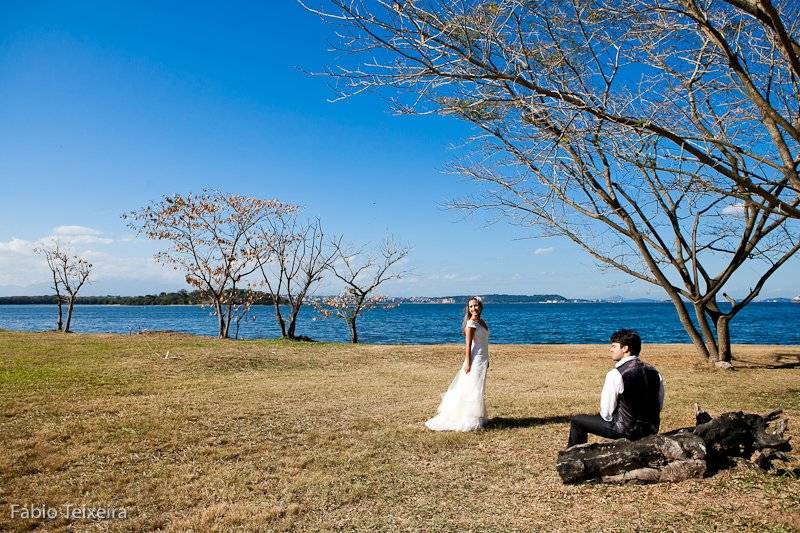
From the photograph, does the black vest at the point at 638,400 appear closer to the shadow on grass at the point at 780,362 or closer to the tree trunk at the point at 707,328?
the tree trunk at the point at 707,328

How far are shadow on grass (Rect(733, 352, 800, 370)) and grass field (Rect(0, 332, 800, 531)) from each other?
6.97 feet

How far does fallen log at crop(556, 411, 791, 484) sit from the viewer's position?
5914 millimetres

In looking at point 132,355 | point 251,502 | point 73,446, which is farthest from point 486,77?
point 132,355

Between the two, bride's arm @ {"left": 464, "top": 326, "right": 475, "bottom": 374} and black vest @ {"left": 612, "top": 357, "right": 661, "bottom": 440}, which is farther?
bride's arm @ {"left": 464, "top": 326, "right": 475, "bottom": 374}

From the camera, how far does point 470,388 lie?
8852 millimetres

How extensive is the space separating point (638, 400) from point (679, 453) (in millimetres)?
660

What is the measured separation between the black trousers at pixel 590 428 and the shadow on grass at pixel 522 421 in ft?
7.55

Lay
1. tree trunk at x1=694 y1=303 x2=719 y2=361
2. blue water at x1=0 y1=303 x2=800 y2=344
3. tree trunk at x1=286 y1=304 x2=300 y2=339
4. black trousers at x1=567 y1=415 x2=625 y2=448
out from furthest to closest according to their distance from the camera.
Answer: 1. blue water at x1=0 y1=303 x2=800 y2=344
2. tree trunk at x1=286 y1=304 x2=300 y2=339
3. tree trunk at x1=694 y1=303 x2=719 y2=361
4. black trousers at x1=567 y1=415 x2=625 y2=448

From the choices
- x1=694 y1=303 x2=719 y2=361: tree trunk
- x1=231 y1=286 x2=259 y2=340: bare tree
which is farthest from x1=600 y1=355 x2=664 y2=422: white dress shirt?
x1=231 y1=286 x2=259 y2=340: bare tree

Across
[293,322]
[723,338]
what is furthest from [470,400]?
[293,322]

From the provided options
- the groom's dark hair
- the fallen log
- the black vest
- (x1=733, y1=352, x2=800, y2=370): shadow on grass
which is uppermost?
the groom's dark hair

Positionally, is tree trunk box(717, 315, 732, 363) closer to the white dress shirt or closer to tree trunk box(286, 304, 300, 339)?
the white dress shirt

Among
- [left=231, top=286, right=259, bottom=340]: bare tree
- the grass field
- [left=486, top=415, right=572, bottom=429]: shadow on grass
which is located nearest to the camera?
the grass field

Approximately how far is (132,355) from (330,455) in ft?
46.8
